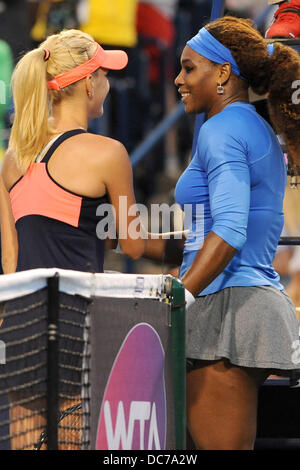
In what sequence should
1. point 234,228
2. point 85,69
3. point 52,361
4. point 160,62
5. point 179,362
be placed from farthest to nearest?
point 160,62 → point 85,69 → point 234,228 → point 179,362 → point 52,361

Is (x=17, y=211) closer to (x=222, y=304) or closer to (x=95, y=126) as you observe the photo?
(x=222, y=304)

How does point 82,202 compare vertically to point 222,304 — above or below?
above

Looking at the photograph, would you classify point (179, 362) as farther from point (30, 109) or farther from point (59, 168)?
point (30, 109)

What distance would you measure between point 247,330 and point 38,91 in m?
1.02

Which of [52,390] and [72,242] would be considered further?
[72,242]

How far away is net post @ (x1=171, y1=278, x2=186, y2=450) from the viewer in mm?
2973

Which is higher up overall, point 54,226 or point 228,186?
point 228,186

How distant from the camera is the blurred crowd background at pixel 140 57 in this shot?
776 centimetres

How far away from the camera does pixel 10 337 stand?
2805 millimetres

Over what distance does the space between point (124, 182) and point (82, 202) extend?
15 cm

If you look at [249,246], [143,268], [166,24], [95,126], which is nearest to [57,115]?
[249,246]

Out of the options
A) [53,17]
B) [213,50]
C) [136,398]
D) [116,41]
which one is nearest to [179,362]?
[136,398]

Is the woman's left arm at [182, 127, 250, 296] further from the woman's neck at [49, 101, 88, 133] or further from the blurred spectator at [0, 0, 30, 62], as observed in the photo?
the blurred spectator at [0, 0, 30, 62]

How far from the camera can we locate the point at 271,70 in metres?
3.36
